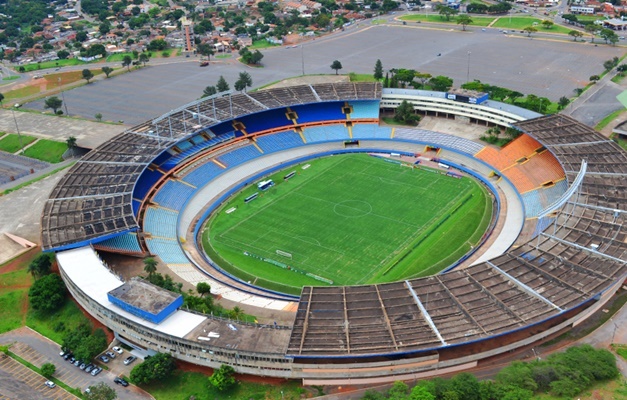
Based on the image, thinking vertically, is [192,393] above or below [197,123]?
below

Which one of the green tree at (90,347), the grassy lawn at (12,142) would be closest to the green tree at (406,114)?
the green tree at (90,347)

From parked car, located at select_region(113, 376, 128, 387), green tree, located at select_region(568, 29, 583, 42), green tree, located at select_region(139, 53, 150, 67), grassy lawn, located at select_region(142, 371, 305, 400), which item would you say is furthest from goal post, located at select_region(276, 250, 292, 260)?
green tree, located at select_region(568, 29, 583, 42)

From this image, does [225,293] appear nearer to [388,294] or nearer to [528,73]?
[388,294]

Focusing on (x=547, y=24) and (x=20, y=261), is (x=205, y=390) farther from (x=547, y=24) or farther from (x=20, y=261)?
(x=547, y=24)

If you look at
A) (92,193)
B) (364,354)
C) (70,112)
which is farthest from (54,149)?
(364,354)

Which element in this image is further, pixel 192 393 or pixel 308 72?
pixel 308 72

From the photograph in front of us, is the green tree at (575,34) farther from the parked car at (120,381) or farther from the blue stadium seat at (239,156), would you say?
the parked car at (120,381)
